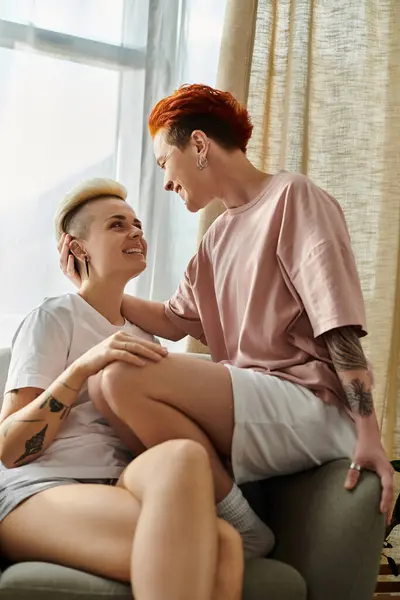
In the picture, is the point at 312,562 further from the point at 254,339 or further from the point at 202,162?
the point at 202,162

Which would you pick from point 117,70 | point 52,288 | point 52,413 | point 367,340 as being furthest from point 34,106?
point 367,340

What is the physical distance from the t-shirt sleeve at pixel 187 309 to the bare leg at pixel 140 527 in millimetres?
631

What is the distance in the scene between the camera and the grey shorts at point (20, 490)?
1.43 meters

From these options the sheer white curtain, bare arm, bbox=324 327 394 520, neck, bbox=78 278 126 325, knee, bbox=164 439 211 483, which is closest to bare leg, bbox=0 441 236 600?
knee, bbox=164 439 211 483

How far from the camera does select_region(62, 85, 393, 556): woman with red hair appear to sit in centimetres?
146

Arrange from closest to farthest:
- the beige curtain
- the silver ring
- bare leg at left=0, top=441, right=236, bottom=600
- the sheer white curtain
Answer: bare leg at left=0, top=441, right=236, bottom=600
the silver ring
the sheer white curtain
the beige curtain

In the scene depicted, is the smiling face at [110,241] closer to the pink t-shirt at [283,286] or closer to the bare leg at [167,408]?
the pink t-shirt at [283,286]

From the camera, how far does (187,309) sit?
200 cm

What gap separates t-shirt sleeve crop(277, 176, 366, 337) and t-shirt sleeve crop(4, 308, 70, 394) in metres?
0.53

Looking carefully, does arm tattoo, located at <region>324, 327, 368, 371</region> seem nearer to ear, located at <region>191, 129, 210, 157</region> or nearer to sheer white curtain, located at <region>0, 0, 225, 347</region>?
ear, located at <region>191, 129, 210, 157</region>

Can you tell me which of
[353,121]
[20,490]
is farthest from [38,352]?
[353,121]

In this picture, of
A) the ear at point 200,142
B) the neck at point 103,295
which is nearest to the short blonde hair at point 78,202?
the neck at point 103,295

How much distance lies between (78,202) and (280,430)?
782 millimetres

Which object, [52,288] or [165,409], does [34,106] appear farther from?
[165,409]
